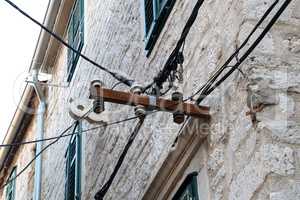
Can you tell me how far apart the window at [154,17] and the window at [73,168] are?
2022 millimetres

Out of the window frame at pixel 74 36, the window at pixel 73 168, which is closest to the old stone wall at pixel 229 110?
the window at pixel 73 168

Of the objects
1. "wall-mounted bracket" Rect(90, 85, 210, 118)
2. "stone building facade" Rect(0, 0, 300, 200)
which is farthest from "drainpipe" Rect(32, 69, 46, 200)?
"wall-mounted bracket" Rect(90, 85, 210, 118)

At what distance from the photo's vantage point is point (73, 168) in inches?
344

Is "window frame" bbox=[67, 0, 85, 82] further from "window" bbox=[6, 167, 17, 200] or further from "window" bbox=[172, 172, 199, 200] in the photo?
"window" bbox=[172, 172, 199, 200]

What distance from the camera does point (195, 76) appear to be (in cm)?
519

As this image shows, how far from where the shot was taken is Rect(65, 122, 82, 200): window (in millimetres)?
8234

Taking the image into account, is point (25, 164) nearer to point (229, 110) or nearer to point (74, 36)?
point (74, 36)

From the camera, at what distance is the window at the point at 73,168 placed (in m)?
8.23

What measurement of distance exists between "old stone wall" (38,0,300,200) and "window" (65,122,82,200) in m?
0.71

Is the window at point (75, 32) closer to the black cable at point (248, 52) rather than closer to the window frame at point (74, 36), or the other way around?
the window frame at point (74, 36)

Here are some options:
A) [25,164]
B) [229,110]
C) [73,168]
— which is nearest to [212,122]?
[229,110]

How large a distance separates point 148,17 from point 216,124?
218cm

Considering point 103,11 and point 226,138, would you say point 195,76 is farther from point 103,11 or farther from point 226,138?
point 103,11

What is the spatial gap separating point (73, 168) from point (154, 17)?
2.96 meters
